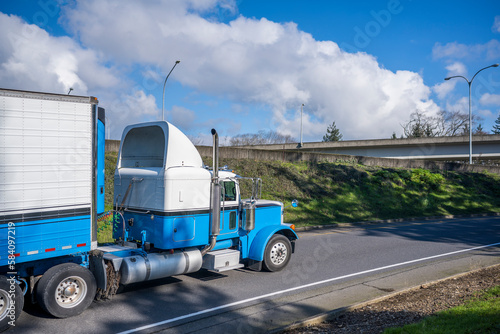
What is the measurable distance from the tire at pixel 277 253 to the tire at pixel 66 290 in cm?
393

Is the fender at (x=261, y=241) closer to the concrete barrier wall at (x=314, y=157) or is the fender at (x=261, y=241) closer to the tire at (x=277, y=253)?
the tire at (x=277, y=253)

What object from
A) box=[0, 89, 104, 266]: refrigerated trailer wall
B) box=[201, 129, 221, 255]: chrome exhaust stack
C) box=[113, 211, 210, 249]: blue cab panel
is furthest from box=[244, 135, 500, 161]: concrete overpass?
box=[0, 89, 104, 266]: refrigerated trailer wall

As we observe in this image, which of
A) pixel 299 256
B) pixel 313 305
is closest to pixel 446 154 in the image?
pixel 299 256

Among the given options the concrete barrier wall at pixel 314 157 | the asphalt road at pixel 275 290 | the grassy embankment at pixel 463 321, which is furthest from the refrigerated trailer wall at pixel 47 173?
the concrete barrier wall at pixel 314 157

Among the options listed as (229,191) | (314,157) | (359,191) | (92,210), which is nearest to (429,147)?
(314,157)

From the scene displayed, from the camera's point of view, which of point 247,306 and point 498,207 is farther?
point 498,207

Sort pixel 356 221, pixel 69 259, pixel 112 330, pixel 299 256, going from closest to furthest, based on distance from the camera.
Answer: pixel 112 330 < pixel 69 259 < pixel 299 256 < pixel 356 221

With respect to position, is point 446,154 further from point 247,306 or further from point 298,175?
point 247,306

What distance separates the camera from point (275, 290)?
7.82 metres

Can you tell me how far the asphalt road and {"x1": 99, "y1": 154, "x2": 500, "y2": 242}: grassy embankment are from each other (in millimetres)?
6413

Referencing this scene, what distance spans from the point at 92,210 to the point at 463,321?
19.4ft

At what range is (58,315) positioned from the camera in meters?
5.98

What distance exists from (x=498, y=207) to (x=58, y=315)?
30074mm

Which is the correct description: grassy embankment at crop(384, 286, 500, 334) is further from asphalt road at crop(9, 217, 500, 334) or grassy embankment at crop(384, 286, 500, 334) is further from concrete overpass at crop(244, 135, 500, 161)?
concrete overpass at crop(244, 135, 500, 161)
